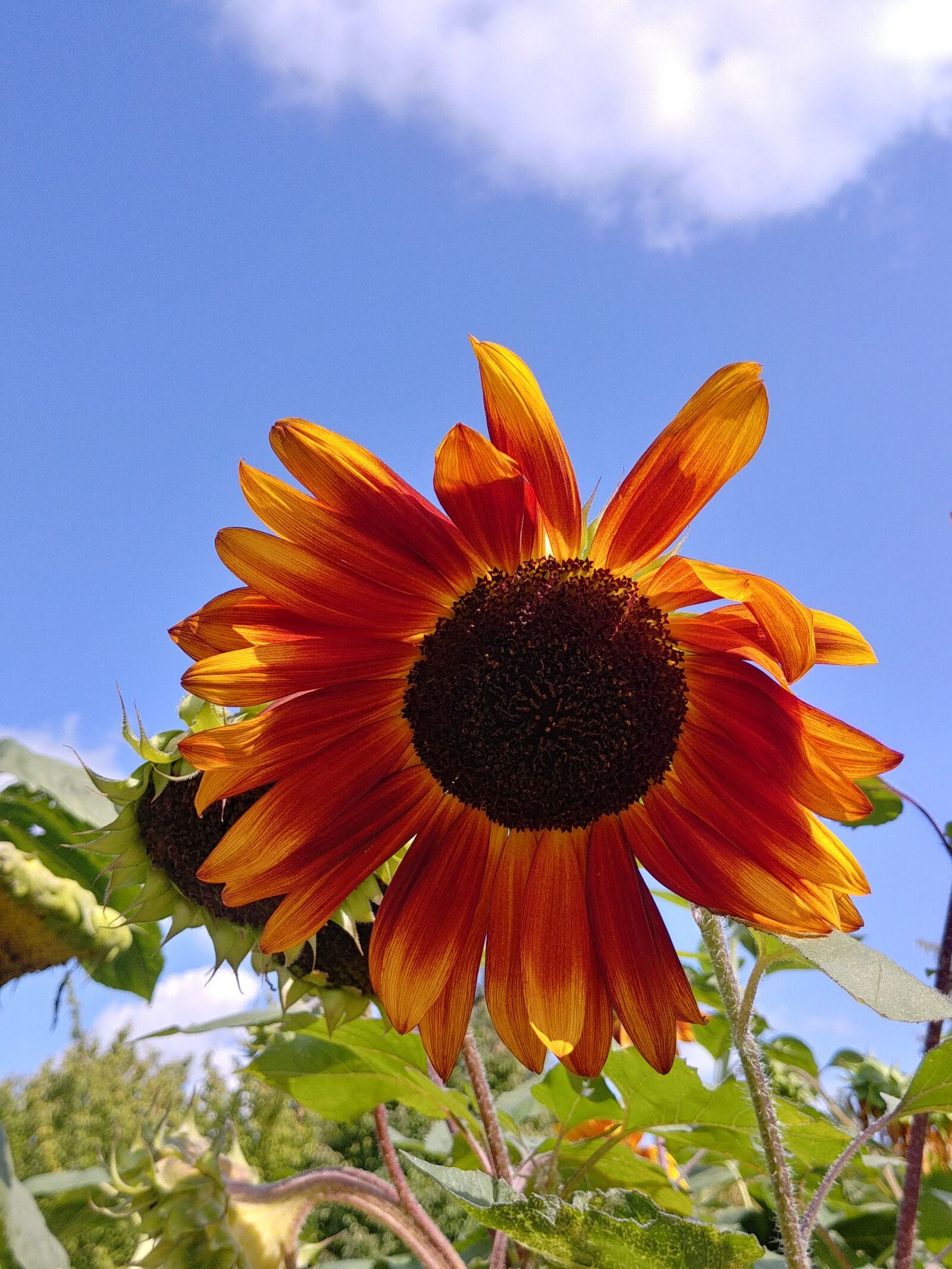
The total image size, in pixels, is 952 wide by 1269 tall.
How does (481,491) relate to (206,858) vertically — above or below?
above

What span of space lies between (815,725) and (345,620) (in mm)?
514

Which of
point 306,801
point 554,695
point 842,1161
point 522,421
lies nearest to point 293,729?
point 306,801

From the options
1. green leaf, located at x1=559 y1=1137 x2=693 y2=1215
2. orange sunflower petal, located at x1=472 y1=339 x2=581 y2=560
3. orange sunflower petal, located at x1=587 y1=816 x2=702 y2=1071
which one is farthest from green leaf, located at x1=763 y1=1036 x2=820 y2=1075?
orange sunflower petal, located at x1=472 y1=339 x2=581 y2=560

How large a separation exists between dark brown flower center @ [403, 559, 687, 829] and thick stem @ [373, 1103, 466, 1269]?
1.89 ft

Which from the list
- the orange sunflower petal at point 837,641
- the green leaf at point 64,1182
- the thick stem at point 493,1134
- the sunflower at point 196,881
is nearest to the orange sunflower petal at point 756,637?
the orange sunflower petal at point 837,641

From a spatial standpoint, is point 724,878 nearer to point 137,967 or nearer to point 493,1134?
point 493,1134

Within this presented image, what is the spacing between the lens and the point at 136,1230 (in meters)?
1.25

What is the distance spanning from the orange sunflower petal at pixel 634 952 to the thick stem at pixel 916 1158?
1.17 feet

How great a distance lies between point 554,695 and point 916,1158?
747 millimetres

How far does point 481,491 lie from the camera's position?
1.09 meters

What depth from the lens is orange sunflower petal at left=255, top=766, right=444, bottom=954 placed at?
1.14 metres

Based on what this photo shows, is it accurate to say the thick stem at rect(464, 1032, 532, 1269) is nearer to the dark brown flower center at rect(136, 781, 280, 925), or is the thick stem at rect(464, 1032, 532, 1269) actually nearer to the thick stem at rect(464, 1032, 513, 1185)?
the thick stem at rect(464, 1032, 513, 1185)

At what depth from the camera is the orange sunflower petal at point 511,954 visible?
1164mm

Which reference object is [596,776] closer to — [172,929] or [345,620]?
[345,620]
